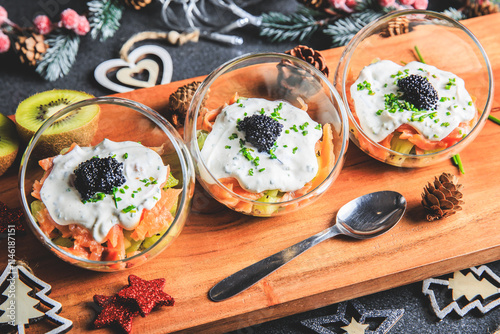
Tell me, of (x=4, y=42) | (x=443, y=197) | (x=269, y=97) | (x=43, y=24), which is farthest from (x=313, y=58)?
(x=4, y=42)

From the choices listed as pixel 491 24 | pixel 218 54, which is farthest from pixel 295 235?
pixel 491 24

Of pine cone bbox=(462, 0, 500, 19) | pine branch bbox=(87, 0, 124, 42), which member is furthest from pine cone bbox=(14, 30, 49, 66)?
pine cone bbox=(462, 0, 500, 19)

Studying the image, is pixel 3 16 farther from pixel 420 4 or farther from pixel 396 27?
pixel 420 4

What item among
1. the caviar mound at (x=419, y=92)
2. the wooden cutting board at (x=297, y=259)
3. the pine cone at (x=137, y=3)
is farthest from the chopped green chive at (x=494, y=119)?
the pine cone at (x=137, y=3)

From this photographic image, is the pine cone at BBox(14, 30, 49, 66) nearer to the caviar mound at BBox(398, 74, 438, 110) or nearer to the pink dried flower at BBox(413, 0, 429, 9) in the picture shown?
the caviar mound at BBox(398, 74, 438, 110)

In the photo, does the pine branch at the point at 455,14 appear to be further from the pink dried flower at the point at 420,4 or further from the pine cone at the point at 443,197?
the pine cone at the point at 443,197

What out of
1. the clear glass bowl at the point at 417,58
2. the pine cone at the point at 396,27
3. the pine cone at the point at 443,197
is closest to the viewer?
the pine cone at the point at 443,197
